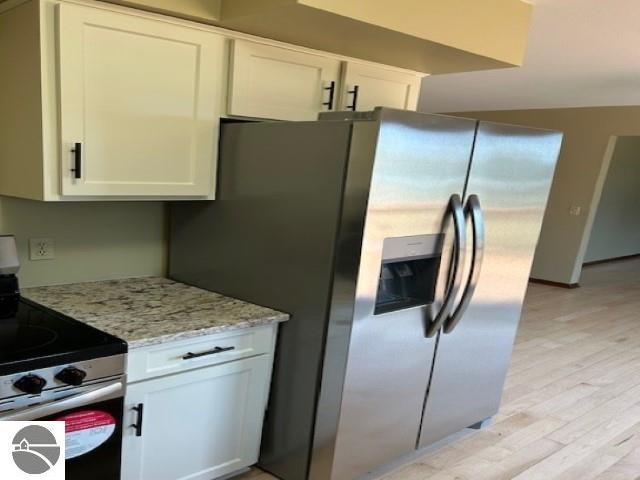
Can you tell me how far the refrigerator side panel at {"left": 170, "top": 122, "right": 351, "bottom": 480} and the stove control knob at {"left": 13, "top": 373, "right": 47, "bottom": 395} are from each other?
3.21 ft

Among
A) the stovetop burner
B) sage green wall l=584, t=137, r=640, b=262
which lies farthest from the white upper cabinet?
sage green wall l=584, t=137, r=640, b=262

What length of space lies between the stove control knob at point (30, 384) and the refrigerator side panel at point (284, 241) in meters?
0.98

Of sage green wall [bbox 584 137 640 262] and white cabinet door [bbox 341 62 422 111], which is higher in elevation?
white cabinet door [bbox 341 62 422 111]

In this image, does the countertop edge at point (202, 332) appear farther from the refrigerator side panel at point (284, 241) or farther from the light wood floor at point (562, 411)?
the light wood floor at point (562, 411)

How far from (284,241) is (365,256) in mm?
390

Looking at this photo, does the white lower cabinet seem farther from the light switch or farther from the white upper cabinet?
the light switch

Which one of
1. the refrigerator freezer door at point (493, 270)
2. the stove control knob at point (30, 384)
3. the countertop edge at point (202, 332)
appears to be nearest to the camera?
→ the stove control knob at point (30, 384)

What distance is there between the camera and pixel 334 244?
2.01 m

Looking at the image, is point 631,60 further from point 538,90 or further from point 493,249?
point 493,249

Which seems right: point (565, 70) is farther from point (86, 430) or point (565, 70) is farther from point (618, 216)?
point (618, 216)

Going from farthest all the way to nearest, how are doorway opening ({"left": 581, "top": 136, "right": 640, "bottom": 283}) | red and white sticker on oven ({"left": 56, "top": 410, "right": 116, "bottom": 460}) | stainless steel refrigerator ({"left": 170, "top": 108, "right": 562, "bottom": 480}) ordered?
doorway opening ({"left": 581, "top": 136, "right": 640, "bottom": 283})
stainless steel refrigerator ({"left": 170, "top": 108, "right": 562, "bottom": 480})
red and white sticker on oven ({"left": 56, "top": 410, "right": 116, "bottom": 460})

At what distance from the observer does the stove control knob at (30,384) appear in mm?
1486

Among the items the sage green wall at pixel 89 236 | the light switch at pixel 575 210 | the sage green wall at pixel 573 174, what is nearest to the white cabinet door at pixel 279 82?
the sage green wall at pixel 89 236

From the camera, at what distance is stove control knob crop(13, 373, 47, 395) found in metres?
1.49
